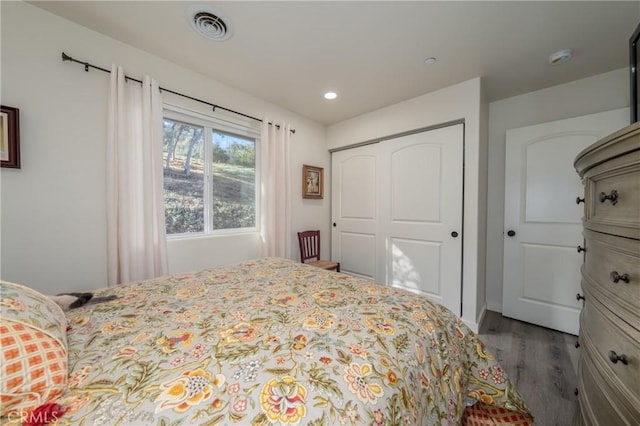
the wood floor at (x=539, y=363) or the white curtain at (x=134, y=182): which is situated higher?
the white curtain at (x=134, y=182)

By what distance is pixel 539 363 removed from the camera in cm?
186

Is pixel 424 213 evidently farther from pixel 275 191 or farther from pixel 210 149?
pixel 210 149

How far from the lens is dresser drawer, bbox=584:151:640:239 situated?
0.71 metres

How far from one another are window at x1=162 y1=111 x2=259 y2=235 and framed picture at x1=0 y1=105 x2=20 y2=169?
2.73 feet

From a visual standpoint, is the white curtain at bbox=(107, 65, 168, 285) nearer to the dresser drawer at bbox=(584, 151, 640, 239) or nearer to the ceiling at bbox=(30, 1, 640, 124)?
the ceiling at bbox=(30, 1, 640, 124)

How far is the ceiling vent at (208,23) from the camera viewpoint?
1.58 metres

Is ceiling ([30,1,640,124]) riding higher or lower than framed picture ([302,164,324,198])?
higher

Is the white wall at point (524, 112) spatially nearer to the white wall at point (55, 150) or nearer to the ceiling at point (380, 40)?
the ceiling at point (380, 40)

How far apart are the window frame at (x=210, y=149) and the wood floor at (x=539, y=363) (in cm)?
258

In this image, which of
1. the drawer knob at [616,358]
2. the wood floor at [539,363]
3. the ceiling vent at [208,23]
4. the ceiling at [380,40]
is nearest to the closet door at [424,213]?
the wood floor at [539,363]

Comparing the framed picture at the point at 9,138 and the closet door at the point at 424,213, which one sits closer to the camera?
the framed picture at the point at 9,138

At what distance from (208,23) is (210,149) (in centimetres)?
111

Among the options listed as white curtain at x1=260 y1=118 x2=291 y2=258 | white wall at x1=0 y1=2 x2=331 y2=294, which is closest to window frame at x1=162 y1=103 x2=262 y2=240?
white curtain at x1=260 y1=118 x2=291 y2=258

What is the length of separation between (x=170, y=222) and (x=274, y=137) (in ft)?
4.67
